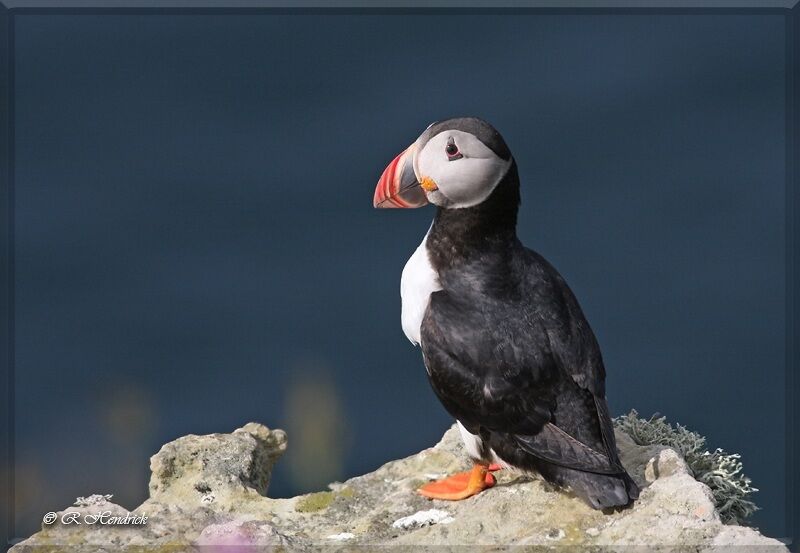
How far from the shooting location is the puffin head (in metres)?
7.87

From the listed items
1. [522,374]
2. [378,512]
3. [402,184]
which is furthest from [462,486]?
[402,184]

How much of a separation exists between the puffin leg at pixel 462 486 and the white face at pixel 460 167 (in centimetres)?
170

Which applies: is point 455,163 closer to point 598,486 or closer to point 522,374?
point 522,374

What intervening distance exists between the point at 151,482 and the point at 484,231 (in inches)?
109

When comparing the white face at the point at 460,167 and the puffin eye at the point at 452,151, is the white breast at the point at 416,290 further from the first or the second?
the puffin eye at the point at 452,151

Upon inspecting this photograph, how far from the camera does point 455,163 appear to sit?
790cm

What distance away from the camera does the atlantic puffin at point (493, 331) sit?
7.61 metres

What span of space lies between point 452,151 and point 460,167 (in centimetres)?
12

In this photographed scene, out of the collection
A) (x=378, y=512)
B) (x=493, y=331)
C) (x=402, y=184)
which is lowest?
(x=378, y=512)

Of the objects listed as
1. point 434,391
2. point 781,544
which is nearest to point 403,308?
point 434,391

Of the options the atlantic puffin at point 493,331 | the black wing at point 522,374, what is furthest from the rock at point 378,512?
the black wing at point 522,374

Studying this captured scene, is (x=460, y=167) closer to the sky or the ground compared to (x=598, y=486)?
closer to the sky

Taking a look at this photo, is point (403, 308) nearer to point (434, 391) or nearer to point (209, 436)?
point (434, 391)

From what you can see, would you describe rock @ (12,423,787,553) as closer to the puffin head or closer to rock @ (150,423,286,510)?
rock @ (150,423,286,510)
